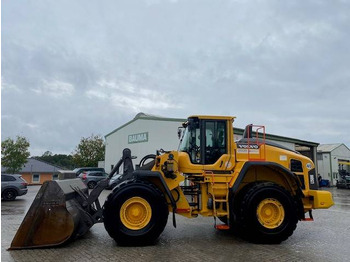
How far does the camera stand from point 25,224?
6438 mm

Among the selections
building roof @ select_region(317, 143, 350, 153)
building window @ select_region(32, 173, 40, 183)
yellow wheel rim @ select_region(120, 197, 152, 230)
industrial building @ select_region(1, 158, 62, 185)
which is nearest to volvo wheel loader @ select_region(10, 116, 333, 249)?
yellow wheel rim @ select_region(120, 197, 152, 230)

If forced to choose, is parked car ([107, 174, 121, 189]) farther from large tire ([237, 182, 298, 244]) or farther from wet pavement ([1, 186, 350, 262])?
large tire ([237, 182, 298, 244])

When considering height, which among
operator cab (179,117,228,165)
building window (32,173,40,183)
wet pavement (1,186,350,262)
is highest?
operator cab (179,117,228,165)

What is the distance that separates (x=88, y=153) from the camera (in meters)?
47.6

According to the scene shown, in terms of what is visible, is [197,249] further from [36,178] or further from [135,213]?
[36,178]

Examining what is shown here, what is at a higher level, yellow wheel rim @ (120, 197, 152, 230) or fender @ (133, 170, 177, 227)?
fender @ (133, 170, 177, 227)

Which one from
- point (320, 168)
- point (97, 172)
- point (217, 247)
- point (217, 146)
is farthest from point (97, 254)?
point (320, 168)

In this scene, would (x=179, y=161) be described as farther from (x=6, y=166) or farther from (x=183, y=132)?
(x=6, y=166)

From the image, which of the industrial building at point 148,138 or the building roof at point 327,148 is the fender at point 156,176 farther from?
the building roof at point 327,148

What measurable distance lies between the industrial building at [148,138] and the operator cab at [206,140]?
52.5ft

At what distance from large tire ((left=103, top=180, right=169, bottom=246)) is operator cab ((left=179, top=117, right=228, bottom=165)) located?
1501 millimetres

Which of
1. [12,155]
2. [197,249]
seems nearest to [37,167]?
[12,155]

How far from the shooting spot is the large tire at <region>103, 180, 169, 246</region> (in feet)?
22.5

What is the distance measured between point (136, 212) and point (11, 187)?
13.1 metres
